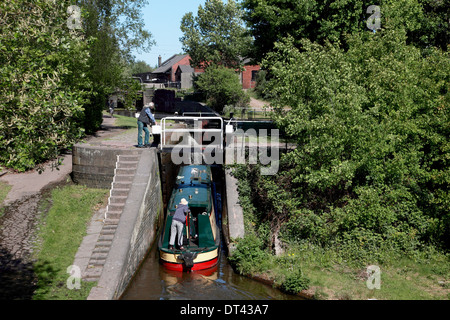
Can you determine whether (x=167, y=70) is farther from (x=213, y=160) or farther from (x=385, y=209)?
(x=385, y=209)

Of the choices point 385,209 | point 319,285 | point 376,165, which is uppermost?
point 376,165

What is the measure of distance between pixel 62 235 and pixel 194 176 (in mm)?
6298

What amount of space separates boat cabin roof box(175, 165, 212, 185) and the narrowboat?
0.31 metres

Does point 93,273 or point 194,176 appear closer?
point 93,273

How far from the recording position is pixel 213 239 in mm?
14641

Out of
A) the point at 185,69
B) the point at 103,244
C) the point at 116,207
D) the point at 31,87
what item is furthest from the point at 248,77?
the point at 31,87

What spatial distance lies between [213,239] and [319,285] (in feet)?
12.5

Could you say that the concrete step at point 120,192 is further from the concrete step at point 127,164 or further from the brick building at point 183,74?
the brick building at point 183,74

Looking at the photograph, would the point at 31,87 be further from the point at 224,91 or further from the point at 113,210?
the point at 224,91

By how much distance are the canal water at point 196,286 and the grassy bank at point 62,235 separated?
1796mm

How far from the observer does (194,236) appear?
49.0ft

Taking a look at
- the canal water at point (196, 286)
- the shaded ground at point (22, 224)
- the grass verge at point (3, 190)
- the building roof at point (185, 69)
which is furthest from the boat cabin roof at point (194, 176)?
the building roof at point (185, 69)
